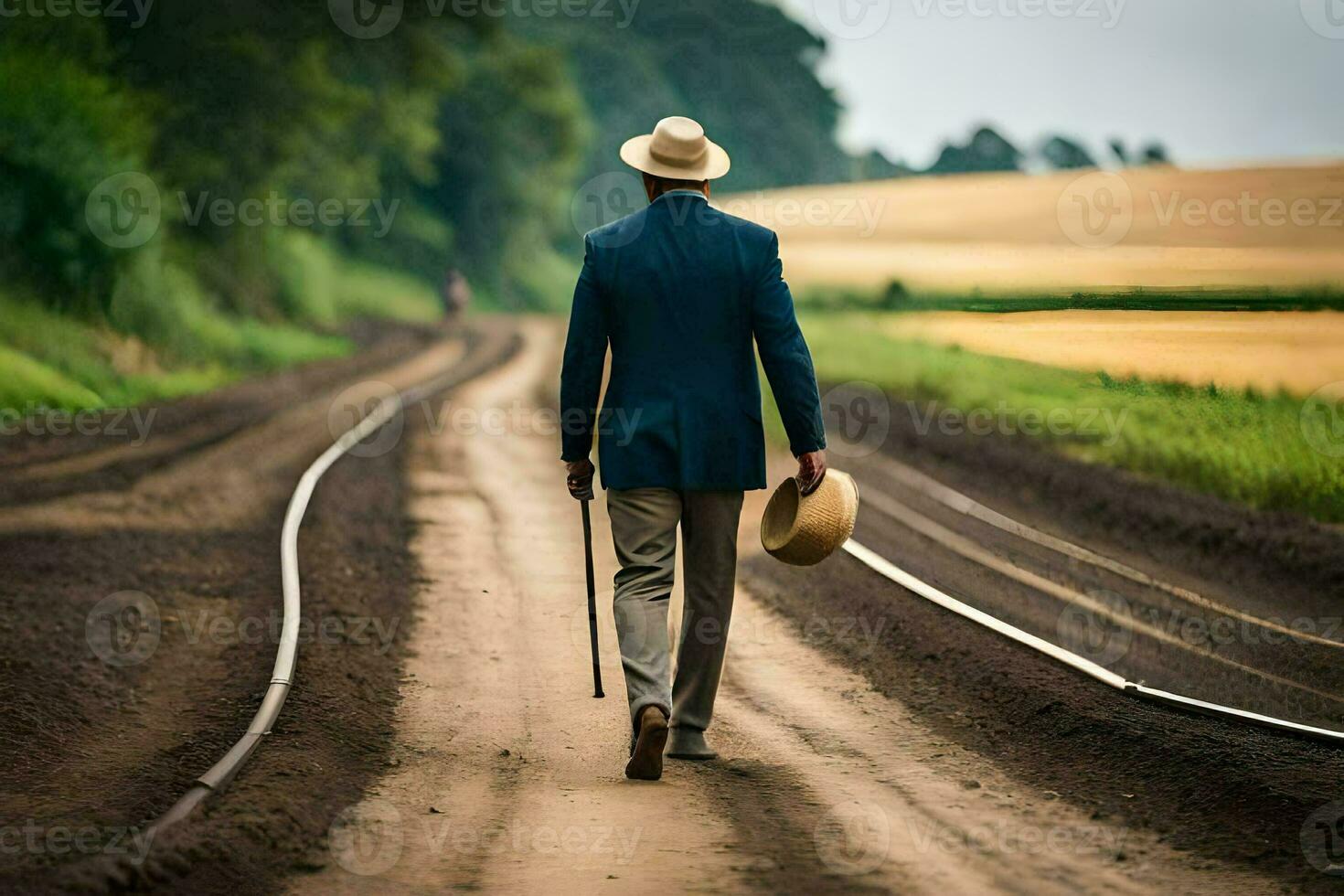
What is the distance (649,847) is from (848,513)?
169 centimetres

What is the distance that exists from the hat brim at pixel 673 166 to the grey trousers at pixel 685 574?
1.24 m

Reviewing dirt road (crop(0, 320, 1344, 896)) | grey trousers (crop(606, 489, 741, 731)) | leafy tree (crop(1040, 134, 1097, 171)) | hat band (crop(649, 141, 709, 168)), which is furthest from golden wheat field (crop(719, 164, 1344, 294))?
grey trousers (crop(606, 489, 741, 731))

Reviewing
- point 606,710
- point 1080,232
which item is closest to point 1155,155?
point 1080,232

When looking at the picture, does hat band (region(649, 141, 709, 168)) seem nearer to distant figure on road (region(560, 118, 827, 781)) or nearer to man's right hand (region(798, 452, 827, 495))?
distant figure on road (region(560, 118, 827, 781))

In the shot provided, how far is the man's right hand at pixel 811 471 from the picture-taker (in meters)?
5.81

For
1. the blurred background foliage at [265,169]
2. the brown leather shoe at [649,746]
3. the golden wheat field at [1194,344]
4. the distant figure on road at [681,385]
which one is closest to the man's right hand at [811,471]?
the distant figure on road at [681,385]

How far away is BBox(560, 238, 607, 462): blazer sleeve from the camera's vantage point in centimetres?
579

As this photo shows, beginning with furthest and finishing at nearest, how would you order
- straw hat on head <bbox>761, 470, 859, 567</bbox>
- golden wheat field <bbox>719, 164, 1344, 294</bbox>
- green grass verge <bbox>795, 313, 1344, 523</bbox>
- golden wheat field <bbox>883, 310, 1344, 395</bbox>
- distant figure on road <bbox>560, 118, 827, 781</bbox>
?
golden wheat field <bbox>719, 164, 1344, 294</bbox>, green grass verge <bbox>795, 313, 1344, 523</bbox>, golden wheat field <bbox>883, 310, 1344, 395</bbox>, straw hat on head <bbox>761, 470, 859, 567</bbox>, distant figure on road <bbox>560, 118, 827, 781</bbox>

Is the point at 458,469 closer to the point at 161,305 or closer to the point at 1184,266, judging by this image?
the point at 1184,266

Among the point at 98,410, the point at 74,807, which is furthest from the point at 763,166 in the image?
the point at 74,807

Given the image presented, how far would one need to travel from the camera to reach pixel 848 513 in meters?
5.87

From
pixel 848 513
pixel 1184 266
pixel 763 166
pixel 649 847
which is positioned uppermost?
pixel 763 166

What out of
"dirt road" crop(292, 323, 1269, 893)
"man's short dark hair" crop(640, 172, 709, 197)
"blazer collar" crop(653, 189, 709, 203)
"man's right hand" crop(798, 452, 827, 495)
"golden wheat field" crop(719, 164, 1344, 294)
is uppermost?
"golden wheat field" crop(719, 164, 1344, 294)

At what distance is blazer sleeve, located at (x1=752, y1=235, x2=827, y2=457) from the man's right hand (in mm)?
36
